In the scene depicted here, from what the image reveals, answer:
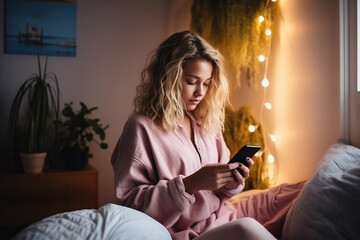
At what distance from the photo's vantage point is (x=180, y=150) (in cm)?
134

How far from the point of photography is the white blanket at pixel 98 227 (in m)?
0.80

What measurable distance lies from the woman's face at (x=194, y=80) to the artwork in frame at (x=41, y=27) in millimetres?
1679

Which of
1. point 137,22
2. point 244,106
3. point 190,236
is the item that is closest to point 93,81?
point 137,22

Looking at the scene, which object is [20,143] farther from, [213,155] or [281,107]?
[281,107]

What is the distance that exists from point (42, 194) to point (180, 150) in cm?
141

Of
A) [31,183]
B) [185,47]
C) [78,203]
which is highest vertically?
[185,47]

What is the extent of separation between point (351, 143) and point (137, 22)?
2070 millimetres

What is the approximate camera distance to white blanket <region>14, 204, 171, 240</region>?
80cm

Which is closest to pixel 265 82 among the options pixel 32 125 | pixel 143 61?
pixel 143 61

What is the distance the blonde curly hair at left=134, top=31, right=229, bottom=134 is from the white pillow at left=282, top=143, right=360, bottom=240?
55 cm

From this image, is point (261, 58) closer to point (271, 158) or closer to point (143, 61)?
point (271, 158)

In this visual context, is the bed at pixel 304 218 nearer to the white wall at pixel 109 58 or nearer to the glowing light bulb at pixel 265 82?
the glowing light bulb at pixel 265 82

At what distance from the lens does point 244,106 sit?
2236 millimetres

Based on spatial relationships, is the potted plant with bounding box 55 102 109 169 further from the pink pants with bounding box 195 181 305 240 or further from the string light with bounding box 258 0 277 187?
the pink pants with bounding box 195 181 305 240
